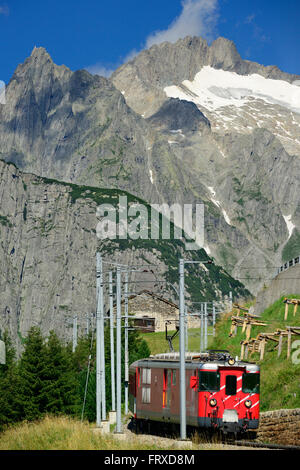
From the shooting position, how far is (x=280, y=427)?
1296 inches

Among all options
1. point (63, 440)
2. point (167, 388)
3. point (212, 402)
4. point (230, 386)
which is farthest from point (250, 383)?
point (63, 440)

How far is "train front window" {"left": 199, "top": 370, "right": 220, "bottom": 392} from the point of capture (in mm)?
35375

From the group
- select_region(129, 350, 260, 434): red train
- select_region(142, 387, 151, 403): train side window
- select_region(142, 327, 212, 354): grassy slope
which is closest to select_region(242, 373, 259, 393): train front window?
select_region(129, 350, 260, 434): red train

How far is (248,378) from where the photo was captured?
35750 millimetres

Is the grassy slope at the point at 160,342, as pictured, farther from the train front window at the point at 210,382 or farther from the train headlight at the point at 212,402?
the train headlight at the point at 212,402

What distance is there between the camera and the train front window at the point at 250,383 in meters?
35.6

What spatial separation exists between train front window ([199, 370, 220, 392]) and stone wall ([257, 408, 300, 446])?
2951 millimetres

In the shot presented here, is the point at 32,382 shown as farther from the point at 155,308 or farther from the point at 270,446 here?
the point at 155,308

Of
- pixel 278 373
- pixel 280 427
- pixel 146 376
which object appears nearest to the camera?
pixel 280 427

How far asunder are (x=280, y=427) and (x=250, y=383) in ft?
10.9

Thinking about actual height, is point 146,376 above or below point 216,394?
above

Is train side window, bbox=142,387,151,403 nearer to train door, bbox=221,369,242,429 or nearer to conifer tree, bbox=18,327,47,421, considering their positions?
train door, bbox=221,369,242,429

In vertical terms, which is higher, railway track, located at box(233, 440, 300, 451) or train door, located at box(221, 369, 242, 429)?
train door, located at box(221, 369, 242, 429)

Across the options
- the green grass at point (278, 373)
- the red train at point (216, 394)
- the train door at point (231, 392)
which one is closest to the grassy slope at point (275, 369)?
the green grass at point (278, 373)
